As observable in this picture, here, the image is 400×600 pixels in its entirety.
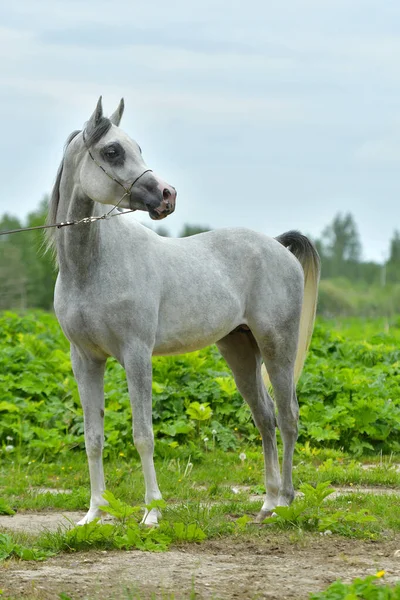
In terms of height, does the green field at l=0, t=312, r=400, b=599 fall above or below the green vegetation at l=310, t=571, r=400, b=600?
below

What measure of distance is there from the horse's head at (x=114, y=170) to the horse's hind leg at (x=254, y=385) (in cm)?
164

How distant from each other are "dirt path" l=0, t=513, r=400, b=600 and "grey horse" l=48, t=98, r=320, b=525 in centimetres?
Answer: 78

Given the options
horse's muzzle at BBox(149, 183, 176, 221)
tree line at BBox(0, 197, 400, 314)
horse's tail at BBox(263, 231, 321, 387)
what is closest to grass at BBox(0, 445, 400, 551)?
horse's tail at BBox(263, 231, 321, 387)

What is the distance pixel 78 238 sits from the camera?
579 centimetres

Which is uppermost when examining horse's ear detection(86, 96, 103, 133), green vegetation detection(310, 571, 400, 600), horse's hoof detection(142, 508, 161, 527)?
horse's ear detection(86, 96, 103, 133)

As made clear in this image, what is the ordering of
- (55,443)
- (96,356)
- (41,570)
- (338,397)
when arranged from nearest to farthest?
(41,570)
(96,356)
(55,443)
(338,397)

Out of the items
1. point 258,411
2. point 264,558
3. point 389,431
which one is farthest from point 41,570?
point 389,431

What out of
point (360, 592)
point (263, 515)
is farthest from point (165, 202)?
point (360, 592)

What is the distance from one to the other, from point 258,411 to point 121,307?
1613 mm

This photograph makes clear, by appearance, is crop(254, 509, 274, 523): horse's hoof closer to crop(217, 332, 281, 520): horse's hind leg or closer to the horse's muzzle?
crop(217, 332, 281, 520): horse's hind leg

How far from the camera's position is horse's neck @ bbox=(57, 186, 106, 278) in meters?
5.77

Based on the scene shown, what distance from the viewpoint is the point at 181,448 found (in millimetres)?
8469

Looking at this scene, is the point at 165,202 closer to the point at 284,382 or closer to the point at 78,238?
the point at 78,238

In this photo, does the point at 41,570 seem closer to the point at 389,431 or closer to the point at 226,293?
the point at 226,293
